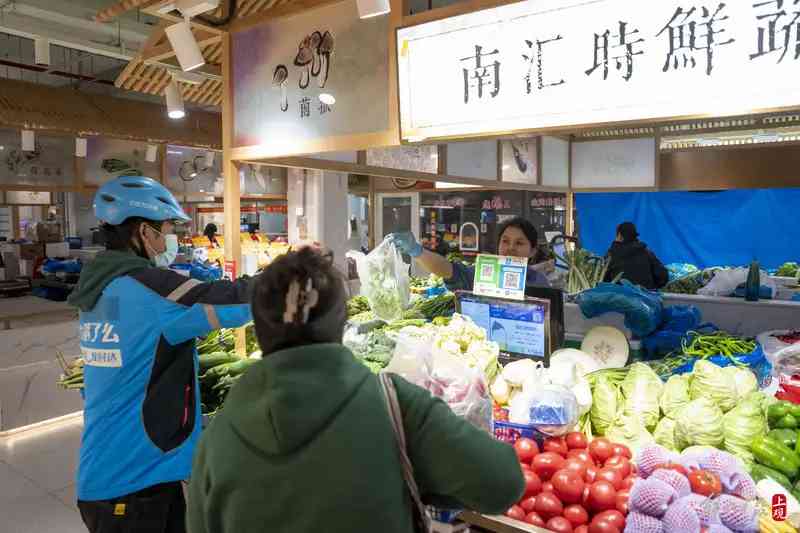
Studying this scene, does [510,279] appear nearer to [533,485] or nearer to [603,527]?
[533,485]

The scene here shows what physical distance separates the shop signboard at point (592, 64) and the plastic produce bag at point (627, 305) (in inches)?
64.4

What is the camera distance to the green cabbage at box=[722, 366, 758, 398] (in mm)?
2703

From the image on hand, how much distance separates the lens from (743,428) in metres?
2.41

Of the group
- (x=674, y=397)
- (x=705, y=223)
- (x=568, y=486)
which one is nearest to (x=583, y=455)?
→ (x=568, y=486)

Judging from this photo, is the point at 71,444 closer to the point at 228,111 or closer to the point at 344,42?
the point at 228,111

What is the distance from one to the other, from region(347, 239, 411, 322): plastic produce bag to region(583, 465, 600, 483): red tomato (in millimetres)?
1687

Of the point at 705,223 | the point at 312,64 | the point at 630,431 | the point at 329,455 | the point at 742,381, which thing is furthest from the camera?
the point at 705,223

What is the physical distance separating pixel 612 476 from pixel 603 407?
0.52 meters

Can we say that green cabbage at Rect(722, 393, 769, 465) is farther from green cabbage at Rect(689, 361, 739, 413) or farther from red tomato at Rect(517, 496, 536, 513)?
red tomato at Rect(517, 496, 536, 513)

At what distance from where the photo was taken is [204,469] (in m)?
1.26

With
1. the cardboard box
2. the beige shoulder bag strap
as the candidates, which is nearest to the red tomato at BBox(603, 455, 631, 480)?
the beige shoulder bag strap

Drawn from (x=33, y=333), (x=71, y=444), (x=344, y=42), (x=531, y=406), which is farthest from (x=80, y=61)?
(x=531, y=406)

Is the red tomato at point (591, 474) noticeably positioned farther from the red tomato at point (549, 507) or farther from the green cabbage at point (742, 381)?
the green cabbage at point (742, 381)

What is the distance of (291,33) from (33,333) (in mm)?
4224
